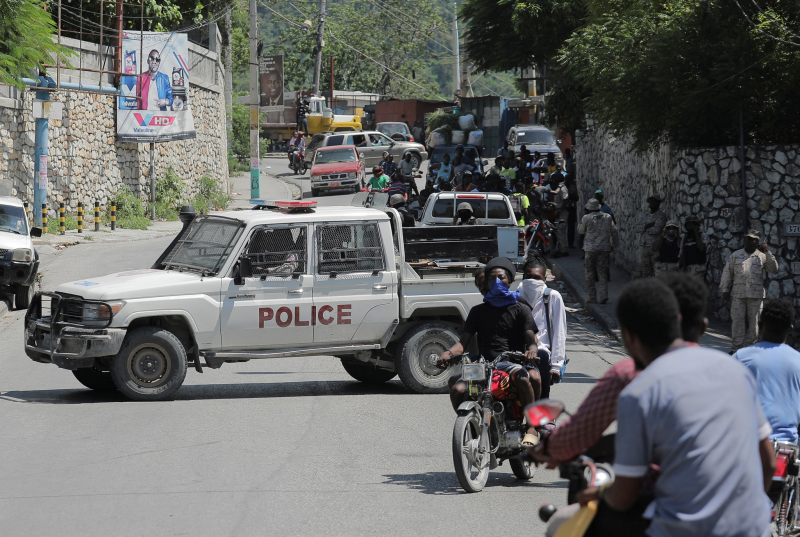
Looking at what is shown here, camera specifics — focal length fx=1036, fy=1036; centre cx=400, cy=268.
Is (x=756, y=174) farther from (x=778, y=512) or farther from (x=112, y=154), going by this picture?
(x=112, y=154)

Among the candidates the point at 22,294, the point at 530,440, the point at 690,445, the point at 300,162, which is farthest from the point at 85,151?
the point at 690,445

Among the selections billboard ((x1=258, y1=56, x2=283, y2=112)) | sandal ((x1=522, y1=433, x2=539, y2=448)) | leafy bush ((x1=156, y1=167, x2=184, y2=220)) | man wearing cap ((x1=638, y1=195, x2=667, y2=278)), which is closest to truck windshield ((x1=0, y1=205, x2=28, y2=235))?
man wearing cap ((x1=638, y1=195, x2=667, y2=278))

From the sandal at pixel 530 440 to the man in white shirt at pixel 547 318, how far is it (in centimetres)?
76

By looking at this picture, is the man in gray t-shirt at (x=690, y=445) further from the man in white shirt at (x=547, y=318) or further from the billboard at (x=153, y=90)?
the billboard at (x=153, y=90)

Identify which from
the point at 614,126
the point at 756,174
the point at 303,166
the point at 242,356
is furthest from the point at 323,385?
the point at 303,166

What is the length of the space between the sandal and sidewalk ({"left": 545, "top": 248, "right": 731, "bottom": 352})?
5737 millimetres

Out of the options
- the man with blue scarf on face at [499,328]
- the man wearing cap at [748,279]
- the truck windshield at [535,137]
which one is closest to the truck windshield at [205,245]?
the man with blue scarf on face at [499,328]

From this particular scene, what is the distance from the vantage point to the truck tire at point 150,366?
10539 mm

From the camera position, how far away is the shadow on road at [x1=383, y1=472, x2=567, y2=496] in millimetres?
7461

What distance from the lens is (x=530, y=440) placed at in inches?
289

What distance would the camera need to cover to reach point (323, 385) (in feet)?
39.9

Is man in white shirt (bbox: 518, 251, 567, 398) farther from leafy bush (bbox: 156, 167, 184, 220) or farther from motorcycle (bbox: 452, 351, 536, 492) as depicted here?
leafy bush (bbox: 156, 167, 184, 220)

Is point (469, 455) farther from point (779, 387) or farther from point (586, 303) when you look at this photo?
point (586, 303)

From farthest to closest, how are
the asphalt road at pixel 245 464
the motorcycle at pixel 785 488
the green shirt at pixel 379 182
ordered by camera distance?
the green shirt at pixel 379 182 < the asphalt road at pixel 245 464 < the motorcycle at pixel 785 488
